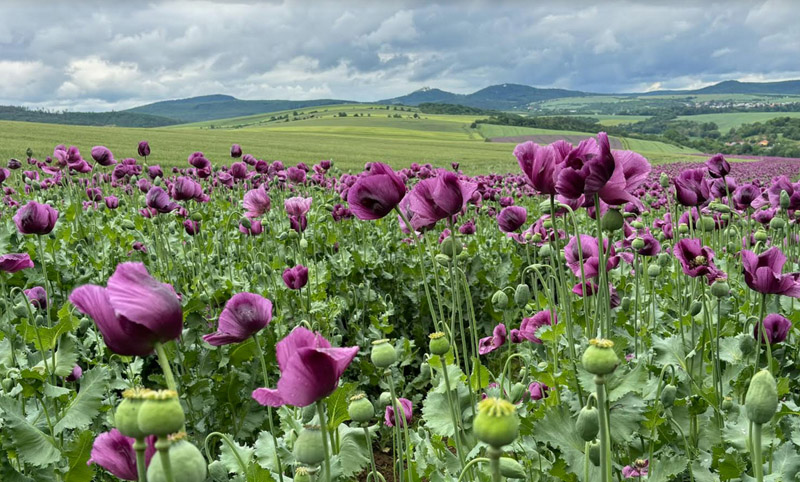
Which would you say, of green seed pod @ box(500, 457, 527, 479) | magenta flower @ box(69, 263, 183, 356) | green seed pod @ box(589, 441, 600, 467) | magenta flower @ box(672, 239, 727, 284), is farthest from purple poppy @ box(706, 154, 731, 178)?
magenta flower @ box(69, 263, 183, 356)

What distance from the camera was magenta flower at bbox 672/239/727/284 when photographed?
2291 mm

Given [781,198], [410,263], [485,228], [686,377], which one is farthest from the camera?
[485,228]

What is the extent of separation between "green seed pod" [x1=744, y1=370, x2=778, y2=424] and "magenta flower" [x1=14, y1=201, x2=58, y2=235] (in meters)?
2.67

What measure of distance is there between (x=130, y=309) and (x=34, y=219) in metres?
1.98

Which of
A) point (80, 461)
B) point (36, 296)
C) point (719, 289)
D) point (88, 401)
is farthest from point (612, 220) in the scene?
point (36, 296)

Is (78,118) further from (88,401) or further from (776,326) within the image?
(776,326)

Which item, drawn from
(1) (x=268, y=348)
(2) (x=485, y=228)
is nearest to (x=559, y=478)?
(1) (x=268, y=348)

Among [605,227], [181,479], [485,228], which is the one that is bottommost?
[485,228]

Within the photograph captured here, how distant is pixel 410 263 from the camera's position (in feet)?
19.5

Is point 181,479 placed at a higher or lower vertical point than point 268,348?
higher

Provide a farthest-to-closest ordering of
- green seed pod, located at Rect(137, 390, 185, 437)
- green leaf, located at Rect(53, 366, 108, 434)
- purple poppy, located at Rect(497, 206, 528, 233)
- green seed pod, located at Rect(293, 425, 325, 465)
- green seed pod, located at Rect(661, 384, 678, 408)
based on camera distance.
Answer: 1. purple poppy, located at Rect(497, 206, 528, 233)
2. green leaf, located at Rect(53, 366, 108, 434)
3. green seed pod, located at Rect(661, 384, 678, 408)
4. green seed pod, located at Rect(293, 425, 325, 465)
5. green seed pod, located at Rect(137, 390, 185, 437)

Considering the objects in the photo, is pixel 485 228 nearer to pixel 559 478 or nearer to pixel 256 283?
pixel 256 283

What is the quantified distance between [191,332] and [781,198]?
3.65m

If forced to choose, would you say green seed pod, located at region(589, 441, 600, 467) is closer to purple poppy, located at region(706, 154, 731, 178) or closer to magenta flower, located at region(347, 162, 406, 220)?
magenta flower, located at region(347, 162, 406, 220)
